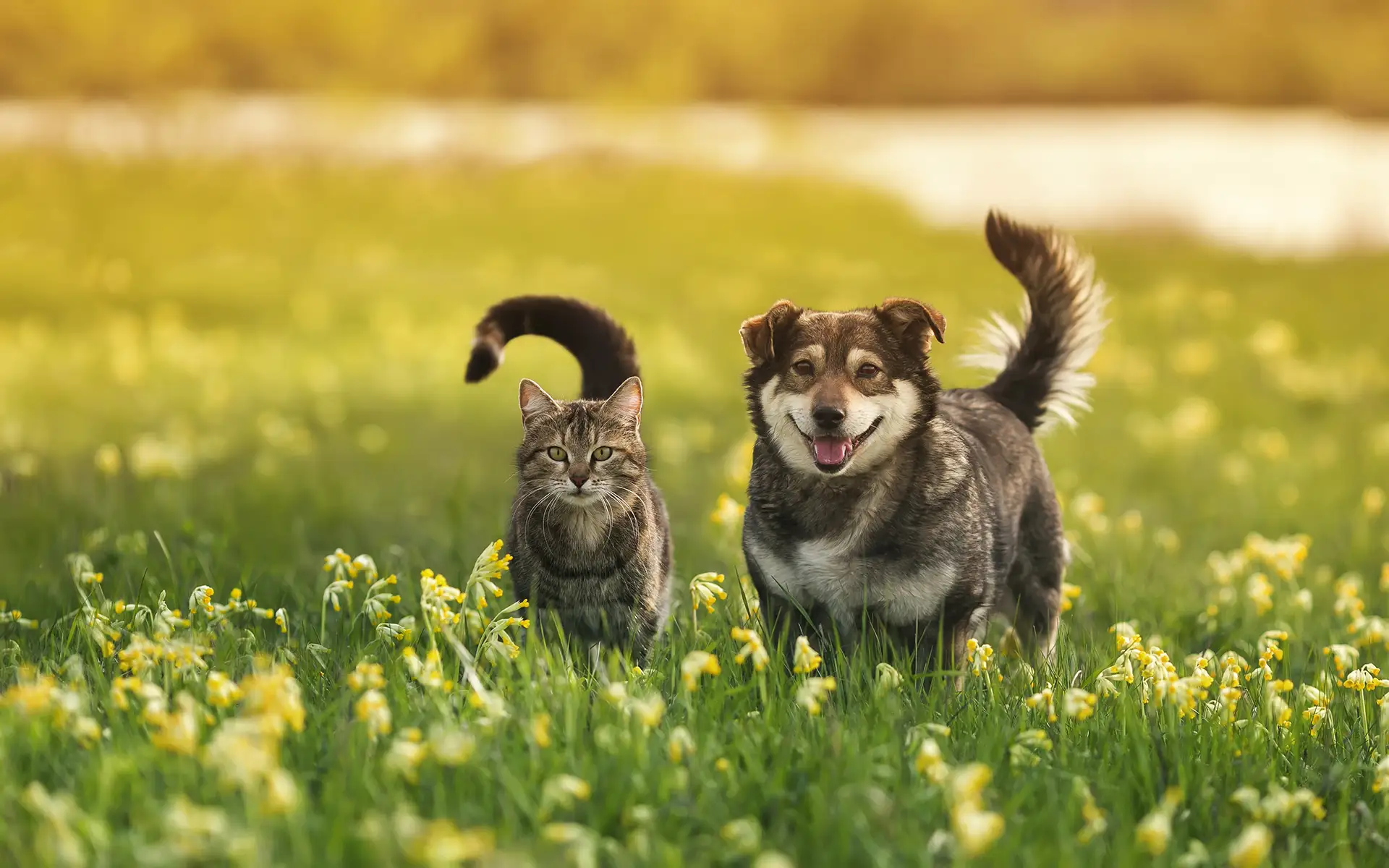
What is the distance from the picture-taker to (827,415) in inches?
190

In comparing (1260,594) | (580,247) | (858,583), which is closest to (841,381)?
(858,583)

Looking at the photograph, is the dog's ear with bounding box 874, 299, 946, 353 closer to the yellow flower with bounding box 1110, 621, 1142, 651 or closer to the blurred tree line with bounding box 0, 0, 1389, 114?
the yellow flower with bounding box 1110, 621, 1142, 651

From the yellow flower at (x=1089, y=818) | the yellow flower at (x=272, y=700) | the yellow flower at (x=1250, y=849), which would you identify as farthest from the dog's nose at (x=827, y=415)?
the yellow flower at (x=272, y=700)

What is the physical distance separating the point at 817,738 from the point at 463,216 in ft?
64.2

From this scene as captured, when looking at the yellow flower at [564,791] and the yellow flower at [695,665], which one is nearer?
the yellow flower at [564,791]

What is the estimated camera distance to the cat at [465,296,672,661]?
5512 millimetres

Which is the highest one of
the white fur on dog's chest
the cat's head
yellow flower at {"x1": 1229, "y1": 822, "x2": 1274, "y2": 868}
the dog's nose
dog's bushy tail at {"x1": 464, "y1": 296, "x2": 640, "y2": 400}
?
dog's bushy tail at {"x1": 464, "y1": 296, "x2": 640, "y2": 400}

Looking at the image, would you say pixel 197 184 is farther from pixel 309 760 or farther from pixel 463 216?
pixel 309 760

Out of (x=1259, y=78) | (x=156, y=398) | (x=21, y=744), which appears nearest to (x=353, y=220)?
(x=156, y=398)

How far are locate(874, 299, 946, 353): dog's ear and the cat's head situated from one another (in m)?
1.08

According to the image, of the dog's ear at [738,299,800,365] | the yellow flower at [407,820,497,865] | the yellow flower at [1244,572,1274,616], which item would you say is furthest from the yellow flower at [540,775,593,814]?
the yellow flower at [1244,572,1274,616]

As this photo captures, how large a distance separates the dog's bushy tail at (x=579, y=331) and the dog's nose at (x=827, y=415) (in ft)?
4.88

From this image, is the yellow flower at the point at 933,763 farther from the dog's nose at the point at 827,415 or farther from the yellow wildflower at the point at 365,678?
the yellow wildflower at the point at 365,678

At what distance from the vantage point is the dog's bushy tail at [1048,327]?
632cm
